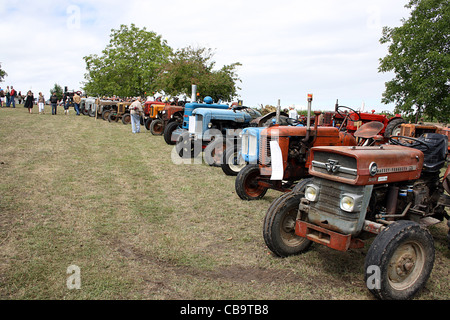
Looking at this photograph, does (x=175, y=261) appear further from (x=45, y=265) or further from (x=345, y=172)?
(x=345, y=172)

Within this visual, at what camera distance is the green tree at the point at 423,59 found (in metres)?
17.1

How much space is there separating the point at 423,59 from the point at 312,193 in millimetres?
18295

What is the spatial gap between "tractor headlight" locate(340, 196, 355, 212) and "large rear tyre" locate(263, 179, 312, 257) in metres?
0.66

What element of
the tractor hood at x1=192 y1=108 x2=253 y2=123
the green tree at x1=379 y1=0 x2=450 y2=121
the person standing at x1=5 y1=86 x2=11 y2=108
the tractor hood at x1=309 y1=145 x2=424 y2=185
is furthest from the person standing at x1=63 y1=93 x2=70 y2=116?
the tractor hood at x1=309 y1=145 x2=424 y2=185

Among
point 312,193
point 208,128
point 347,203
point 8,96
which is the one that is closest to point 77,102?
point 8,96

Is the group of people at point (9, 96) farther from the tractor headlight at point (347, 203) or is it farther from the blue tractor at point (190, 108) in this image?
the tractor headlight at point (347, 203)

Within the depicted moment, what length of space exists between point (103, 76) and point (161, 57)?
6478mm

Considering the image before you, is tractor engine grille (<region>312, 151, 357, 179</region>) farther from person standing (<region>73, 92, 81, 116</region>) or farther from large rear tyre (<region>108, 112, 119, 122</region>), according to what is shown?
person standing (<region>73, 92, 81, 116</region>)

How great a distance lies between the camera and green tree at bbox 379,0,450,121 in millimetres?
17125

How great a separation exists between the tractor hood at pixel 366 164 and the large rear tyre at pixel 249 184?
238 cm

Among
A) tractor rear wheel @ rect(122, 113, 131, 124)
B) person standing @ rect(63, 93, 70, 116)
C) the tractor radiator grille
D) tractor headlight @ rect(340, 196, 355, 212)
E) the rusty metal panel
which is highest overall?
person standing @ rect(63, 93, 70, 116)

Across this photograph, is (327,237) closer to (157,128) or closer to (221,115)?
(221,115)

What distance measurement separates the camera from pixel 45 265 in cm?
337
